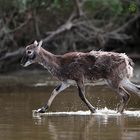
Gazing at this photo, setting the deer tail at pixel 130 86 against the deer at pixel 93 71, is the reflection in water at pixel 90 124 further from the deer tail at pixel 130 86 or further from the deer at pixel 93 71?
the deer tail at pixel 130 86

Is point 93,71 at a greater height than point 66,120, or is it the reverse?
point 93,71

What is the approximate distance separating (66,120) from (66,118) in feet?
1.00

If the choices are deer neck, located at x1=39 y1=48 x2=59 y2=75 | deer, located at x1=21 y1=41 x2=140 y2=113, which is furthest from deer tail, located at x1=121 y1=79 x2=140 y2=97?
deer neck, located at x1=39 y1=48 x2=59 y2=75

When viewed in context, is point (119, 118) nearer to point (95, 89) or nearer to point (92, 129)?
point (92, 129)

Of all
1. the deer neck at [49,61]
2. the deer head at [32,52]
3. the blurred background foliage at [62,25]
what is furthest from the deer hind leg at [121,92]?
the blurred background foliage at [62,25]

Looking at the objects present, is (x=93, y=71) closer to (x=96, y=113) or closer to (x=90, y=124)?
(x=96, y=113)

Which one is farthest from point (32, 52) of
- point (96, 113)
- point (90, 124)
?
point (90, 124)

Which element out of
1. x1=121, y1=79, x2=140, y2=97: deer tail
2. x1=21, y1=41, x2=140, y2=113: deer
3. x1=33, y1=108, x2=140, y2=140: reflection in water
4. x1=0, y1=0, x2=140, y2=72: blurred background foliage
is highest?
x1=0, y1=0, x2=140, y2=72: blurred background foliage

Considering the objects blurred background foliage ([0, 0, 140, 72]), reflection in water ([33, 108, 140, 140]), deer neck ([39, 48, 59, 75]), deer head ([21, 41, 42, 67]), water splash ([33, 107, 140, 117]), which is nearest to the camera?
reflection in water ([33, 108, 140, 140])

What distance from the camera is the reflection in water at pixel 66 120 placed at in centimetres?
1141

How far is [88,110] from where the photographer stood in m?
15.0

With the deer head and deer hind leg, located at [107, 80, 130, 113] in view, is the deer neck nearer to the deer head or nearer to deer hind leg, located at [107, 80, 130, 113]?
the deer head

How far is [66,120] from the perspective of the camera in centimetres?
1330

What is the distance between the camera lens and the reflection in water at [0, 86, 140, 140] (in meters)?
11.4
